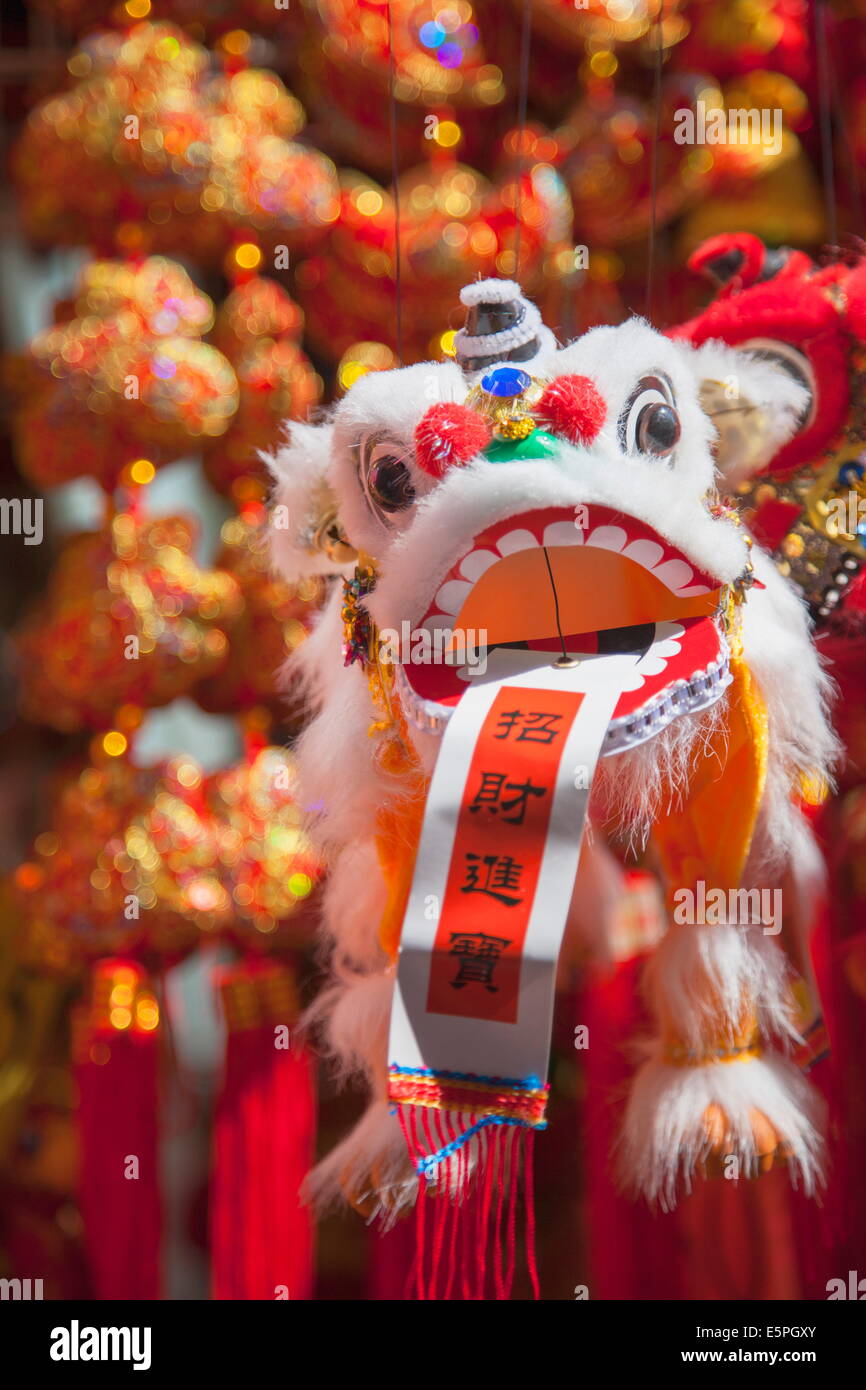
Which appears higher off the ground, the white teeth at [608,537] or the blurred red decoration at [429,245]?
the blurred red decoration at [429,245]

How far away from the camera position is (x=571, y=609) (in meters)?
0.80

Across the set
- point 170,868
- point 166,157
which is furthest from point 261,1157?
point 166,157

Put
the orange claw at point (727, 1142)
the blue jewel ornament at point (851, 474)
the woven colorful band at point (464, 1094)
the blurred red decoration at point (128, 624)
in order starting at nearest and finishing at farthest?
the woven colorful band at point (464, 1094)
the orange claw at point (727, 1142)
the blue jewel ornament at point (851, 474)
the blurred red decoration at point (128, 624)

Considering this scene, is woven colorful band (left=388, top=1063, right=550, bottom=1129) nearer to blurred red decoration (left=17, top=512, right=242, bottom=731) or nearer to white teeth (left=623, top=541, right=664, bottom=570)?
white teeth (left=623, top=541, right=664, bottom=570)

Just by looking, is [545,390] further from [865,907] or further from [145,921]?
[145,921]

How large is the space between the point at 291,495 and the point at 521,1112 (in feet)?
1.36

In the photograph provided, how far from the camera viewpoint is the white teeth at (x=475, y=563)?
77 cm

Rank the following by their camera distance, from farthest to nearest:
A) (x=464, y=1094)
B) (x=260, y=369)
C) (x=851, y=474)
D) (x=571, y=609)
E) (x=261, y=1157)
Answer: (x=260, y=369)
(x=261, y=1157)
(x=851, y=474)
(x=571, y=609)
(x=464, y=1094)

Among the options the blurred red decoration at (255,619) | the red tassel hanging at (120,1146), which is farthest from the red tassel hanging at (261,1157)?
the blurred red decoration at (255,619)

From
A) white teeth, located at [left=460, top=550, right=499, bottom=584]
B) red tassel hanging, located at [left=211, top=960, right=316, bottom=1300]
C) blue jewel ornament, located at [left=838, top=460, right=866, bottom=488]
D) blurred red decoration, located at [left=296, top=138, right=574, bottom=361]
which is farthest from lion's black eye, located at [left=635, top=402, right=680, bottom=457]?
red tassel hanging, located at [left=211, top=960, right=316, bottom=1300]

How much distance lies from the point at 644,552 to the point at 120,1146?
2.87 feet

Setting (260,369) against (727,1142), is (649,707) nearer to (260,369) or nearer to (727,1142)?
(727,1142)

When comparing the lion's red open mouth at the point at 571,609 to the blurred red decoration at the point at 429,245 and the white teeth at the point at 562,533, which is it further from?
the blurred red decoration at the point at 429,245

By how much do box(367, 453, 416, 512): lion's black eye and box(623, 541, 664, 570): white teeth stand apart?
0.12m
